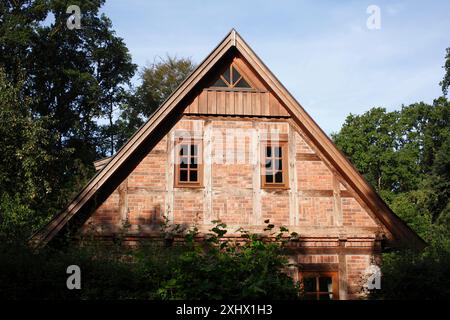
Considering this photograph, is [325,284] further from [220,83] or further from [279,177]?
[220,83]

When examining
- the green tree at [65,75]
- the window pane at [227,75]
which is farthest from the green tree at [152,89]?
the window pane at [227,75]

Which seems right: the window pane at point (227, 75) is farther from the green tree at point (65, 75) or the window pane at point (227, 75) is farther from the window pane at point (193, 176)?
the green tree at point (65, 75)

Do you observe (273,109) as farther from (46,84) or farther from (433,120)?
(433,120)

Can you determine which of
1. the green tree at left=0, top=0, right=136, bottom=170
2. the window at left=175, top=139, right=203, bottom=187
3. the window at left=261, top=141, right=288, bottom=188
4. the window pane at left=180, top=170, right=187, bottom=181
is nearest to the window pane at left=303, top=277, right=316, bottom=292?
the window at left=261, top=141, right=288, bottom=188

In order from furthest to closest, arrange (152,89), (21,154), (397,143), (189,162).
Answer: (397,143), (152,89), (21,154), (189,162)

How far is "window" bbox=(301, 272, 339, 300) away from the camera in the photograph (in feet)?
42.1

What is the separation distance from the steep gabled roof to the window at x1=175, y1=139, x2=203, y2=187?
61 cm

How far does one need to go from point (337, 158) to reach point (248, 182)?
7.29ft

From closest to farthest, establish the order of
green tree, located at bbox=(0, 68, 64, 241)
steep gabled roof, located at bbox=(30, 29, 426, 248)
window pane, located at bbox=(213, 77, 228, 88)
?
steep gabled roof, located at bbox=(30, 29, 426, 248) < window pane, located at bbox=(213, 77, 228, 88) < green tree, located at bbox=(0, 68, 64, 241)

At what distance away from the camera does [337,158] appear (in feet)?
42.9

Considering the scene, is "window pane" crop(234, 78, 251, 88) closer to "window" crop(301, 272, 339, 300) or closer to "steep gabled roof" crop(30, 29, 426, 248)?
"steep gabled roof" crop(30, 29, 426, 248)

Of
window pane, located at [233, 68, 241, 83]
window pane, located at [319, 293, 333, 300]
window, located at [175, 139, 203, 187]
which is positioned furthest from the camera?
window pane, located at [233, 68, 241, 83]

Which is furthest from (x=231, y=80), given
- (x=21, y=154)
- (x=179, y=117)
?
(x=21, y=154)

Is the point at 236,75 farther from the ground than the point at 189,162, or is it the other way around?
the point at 236,75
